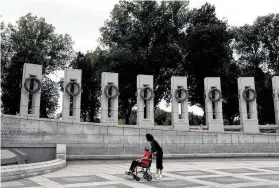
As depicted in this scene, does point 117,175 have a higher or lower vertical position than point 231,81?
lower

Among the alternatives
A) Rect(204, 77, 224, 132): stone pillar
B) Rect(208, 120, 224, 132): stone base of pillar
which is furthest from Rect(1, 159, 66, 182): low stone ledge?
Rect(204, 77, 224, 132): stone pillar

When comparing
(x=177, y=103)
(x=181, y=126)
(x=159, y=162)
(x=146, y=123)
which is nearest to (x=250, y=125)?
(x=181, y=126)

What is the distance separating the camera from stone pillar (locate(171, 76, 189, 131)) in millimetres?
20031

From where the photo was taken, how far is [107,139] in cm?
1694

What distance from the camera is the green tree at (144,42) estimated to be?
34750mm

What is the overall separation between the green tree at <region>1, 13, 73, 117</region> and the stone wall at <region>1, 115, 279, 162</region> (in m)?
19.3

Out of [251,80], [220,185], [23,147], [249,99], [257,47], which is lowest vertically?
[220,185]

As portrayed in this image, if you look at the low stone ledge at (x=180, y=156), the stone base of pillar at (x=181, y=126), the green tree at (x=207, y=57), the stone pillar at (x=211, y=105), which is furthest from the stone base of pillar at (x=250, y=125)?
the green tree at (x=207, y=57)

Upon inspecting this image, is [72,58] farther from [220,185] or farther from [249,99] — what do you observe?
[220,185]

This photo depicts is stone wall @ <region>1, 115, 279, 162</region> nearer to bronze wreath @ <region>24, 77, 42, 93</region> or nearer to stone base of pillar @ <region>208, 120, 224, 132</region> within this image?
stone base of pillar @ <region>208, 120, 224, 132</region>

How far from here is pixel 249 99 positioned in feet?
69.6

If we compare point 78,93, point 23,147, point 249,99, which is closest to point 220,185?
point 23,147

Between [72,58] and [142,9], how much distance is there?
42.2 feet

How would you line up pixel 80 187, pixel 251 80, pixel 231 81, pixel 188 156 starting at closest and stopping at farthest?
pixel 80 187, pixel 188 156, pixel 251 80, pixel 231 81
